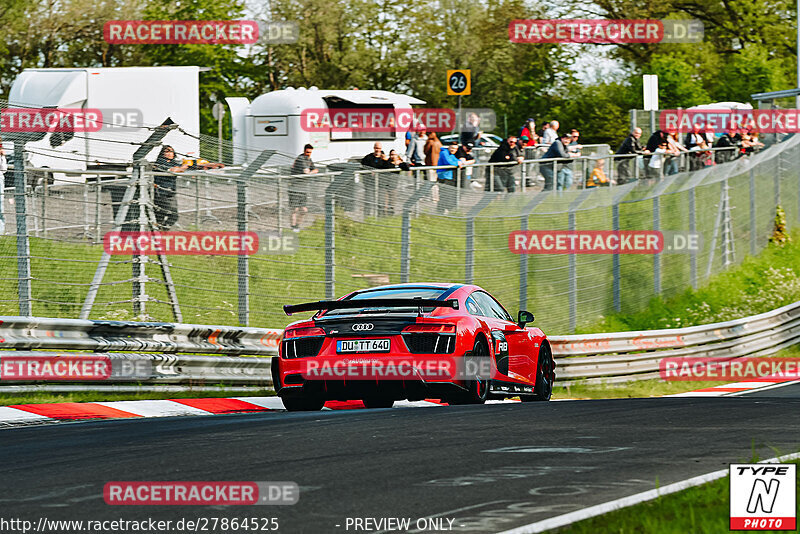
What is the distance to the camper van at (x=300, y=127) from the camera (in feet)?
118

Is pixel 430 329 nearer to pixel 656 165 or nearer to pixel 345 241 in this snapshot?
pixel 345 241

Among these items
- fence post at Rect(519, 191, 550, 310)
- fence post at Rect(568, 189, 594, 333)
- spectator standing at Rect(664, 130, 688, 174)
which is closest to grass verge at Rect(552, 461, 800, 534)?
fence post at Rect(519, 191, 550, 310)

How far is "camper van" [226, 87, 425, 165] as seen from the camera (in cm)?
3594

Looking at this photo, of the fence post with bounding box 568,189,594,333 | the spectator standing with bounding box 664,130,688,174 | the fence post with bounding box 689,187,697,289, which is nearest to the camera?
the fence post with bounding box 568,189,594,333

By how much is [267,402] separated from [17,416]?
3.28m

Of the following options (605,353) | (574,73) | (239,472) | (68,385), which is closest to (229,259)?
(68,385)

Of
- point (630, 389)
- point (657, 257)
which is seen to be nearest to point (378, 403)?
point (630, 389)

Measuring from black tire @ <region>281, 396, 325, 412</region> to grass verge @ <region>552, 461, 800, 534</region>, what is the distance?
6020mm

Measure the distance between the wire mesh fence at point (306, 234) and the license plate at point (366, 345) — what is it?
2928mm

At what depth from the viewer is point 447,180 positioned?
20594mm

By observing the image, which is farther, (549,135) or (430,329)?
(549,135)

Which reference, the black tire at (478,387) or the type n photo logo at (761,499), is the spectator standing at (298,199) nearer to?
the black tire at (478,387)

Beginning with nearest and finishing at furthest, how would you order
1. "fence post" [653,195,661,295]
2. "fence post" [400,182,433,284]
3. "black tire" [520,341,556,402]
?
1. "black tire" [520,341,556,402]
2. "fence post" [400,182,433,284]
3. "fence post" [653,195,661,295]

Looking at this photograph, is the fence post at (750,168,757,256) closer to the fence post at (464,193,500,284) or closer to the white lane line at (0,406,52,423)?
the fence post at (464,193,500,284)
